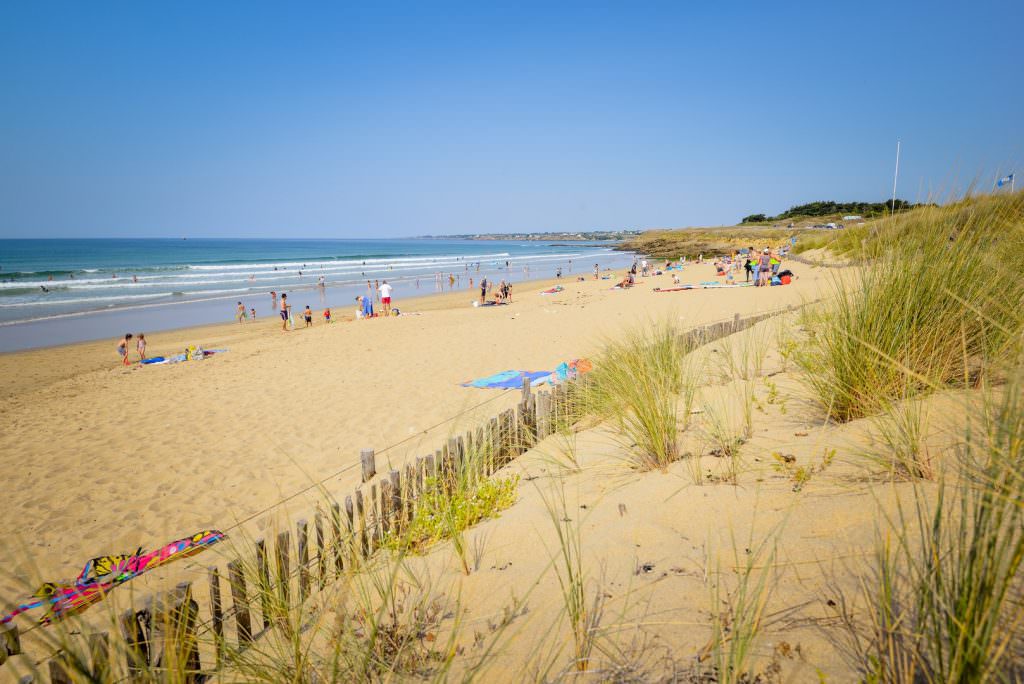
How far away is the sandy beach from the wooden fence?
52 cm

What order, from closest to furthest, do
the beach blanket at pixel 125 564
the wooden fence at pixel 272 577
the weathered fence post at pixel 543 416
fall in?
the wooden fence at pixel 272 577
the beach blanket at pixel 125 564
the weathered fence post at pixel 543 416

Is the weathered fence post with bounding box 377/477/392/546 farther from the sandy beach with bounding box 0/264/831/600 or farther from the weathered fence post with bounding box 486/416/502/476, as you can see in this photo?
the weathered fence post with bounding box 486/416/502/476

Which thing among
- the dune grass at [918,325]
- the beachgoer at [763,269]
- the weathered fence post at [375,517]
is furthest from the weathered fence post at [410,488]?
the beachgoer at [763,269]

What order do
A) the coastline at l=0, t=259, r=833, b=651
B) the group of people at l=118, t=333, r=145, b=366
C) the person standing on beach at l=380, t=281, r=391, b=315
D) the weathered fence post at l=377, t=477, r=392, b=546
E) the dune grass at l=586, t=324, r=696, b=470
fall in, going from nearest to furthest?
the dune grass at l=586, t=324, r=696, b=470 → the weathered fence post at l=377, t=477, r=392, b=546 → the coastline at l=0, t=259, r=833, b=651 → the group of people at l=118, t=333, r=145, b=366 → the person standing on beach at l=380, t=281, r=391, b=315

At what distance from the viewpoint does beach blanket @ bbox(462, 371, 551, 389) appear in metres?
8.62

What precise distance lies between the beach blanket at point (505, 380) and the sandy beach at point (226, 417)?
0.22 meters

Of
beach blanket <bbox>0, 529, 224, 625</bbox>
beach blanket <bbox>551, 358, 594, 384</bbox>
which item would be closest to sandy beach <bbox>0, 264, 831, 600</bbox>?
beach blanket <bbox>0, 529, 224, 625</bbox>

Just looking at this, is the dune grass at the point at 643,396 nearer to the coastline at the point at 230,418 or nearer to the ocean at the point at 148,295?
the coastline at the point at 230,418

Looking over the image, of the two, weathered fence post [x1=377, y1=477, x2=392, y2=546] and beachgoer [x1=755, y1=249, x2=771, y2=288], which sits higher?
beachgoer [x1=755, y1=249, x2=771, y2=288]

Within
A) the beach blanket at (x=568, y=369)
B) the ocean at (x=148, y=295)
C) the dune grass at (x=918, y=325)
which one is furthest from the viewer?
the ocean at (x=148, y=295)

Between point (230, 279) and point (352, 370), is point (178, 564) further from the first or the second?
point (230, 279)

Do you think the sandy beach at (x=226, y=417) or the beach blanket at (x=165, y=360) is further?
the beach blanket at (x=165, y=360)

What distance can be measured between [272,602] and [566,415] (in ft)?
10.2

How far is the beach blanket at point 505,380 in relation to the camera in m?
8.62
